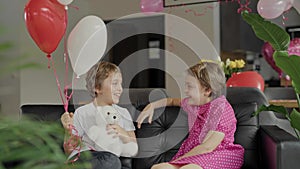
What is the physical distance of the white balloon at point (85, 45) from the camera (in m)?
2.50

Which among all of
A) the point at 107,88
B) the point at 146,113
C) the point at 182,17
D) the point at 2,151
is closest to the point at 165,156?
the point at 146,113

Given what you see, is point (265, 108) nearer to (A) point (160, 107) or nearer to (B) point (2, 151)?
(A) point (160, 107)

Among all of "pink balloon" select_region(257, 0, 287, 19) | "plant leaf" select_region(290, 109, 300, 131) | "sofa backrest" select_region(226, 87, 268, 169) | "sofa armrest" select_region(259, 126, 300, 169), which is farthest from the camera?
"pink balloon" select_region(257, 0, 287, 19)

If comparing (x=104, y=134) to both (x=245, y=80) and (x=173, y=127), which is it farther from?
(x=245, y=80)

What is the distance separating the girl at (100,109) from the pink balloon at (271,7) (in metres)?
1.54

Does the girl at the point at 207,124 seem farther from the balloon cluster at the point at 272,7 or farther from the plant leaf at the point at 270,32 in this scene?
the balloon cluster at the point at 272,7

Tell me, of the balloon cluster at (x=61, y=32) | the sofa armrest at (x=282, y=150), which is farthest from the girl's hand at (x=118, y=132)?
the sofa armrest at (x=282, y=150)

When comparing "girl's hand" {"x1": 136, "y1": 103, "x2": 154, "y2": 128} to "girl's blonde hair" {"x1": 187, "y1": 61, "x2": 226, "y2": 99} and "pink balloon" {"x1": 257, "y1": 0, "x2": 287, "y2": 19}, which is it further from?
"pink balloon" {"x1": 257, "y1": 0, "x2": 287, "y2": 19}

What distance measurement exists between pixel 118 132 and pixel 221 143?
21.7 inches

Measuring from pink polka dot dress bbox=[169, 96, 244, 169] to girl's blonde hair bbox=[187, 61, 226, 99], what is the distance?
0.18ft

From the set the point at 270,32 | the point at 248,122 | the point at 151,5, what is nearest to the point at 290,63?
the point at 270,32

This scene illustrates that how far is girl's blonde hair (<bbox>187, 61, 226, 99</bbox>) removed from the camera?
2344 millimetres

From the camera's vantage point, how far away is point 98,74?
92.7 inches

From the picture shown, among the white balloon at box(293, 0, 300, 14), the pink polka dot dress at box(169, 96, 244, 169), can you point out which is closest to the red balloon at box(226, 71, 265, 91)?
Result: the white balloon at box(293, 0, 300, 14)
